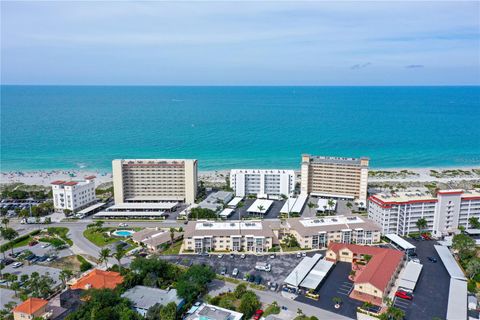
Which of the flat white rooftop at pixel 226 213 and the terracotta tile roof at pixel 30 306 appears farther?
the flat white rooftop at pixel 226 213

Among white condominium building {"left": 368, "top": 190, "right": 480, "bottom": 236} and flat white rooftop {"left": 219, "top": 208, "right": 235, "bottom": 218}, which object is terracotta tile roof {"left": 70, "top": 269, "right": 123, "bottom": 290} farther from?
white condominium building {"left": 368, "top": 190, "right": 480, "bottom": 236}

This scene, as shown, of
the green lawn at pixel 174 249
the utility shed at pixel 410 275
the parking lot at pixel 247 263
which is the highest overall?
the utility shed at pixel 410 275

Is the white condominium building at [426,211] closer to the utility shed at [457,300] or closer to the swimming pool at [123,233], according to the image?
the utility shed at [457,300]

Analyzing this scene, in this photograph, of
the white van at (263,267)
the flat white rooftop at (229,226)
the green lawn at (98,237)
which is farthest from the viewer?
the green lawn at (98,237)

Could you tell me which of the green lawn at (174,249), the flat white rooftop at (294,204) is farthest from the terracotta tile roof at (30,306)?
the flat white rooftop at (294,204)

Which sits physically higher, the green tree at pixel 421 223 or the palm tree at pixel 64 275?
the green tree at pixel 421 223

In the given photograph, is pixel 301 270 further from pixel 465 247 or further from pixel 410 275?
pixel 465 247

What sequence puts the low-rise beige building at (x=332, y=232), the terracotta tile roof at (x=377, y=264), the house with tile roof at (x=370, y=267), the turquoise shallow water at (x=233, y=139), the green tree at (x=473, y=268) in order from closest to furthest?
the house with tile roof at (x=370, y=267) < the terracotta tile roof at (x=377, y=264) < the green tree at (x=473, y=268) < the low-rise beige building at (x=332, y=232) < the turquoise shallow water at (x=233, y=139)
